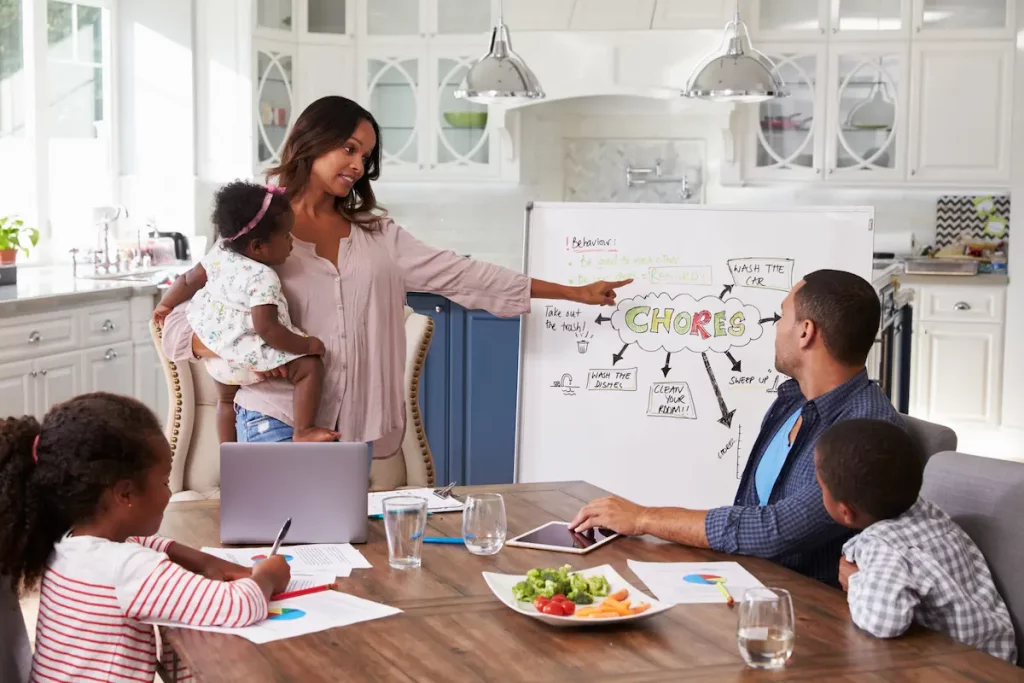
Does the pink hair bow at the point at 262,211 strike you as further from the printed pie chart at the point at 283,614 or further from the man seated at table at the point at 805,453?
the printed pie chart at the point at 283,614

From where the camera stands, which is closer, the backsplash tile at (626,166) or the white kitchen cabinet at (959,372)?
the white kitchen cabinet at (959,372)

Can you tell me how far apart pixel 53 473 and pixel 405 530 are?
523mm

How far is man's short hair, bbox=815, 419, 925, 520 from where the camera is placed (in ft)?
5.51

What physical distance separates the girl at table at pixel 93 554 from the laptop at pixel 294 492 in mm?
289

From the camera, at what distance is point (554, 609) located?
159 cm

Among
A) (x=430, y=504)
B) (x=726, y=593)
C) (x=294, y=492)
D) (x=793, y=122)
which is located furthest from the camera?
(x=793, y=122)

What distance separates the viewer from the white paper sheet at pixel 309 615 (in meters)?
1.57

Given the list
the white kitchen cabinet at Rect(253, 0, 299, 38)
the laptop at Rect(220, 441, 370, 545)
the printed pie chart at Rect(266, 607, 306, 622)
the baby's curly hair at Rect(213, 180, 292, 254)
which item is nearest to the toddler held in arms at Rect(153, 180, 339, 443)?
the baby's curly hair at Rect(213, 180, 292, 254)

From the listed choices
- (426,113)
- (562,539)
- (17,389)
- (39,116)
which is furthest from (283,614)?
(426,113)

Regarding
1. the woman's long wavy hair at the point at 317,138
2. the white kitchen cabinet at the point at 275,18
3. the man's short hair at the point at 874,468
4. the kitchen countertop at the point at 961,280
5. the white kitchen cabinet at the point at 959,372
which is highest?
the white kitchen cabinet at the point at 275,18

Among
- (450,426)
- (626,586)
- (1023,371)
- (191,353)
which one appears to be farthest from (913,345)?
(626,586)

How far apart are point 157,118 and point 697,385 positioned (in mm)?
4093

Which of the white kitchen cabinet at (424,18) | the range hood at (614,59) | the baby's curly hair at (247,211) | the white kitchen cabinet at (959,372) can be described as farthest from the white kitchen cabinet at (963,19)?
the baby's curly hair at (247,211)

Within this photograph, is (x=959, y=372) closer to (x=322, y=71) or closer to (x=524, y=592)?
(x=322, y=71)
